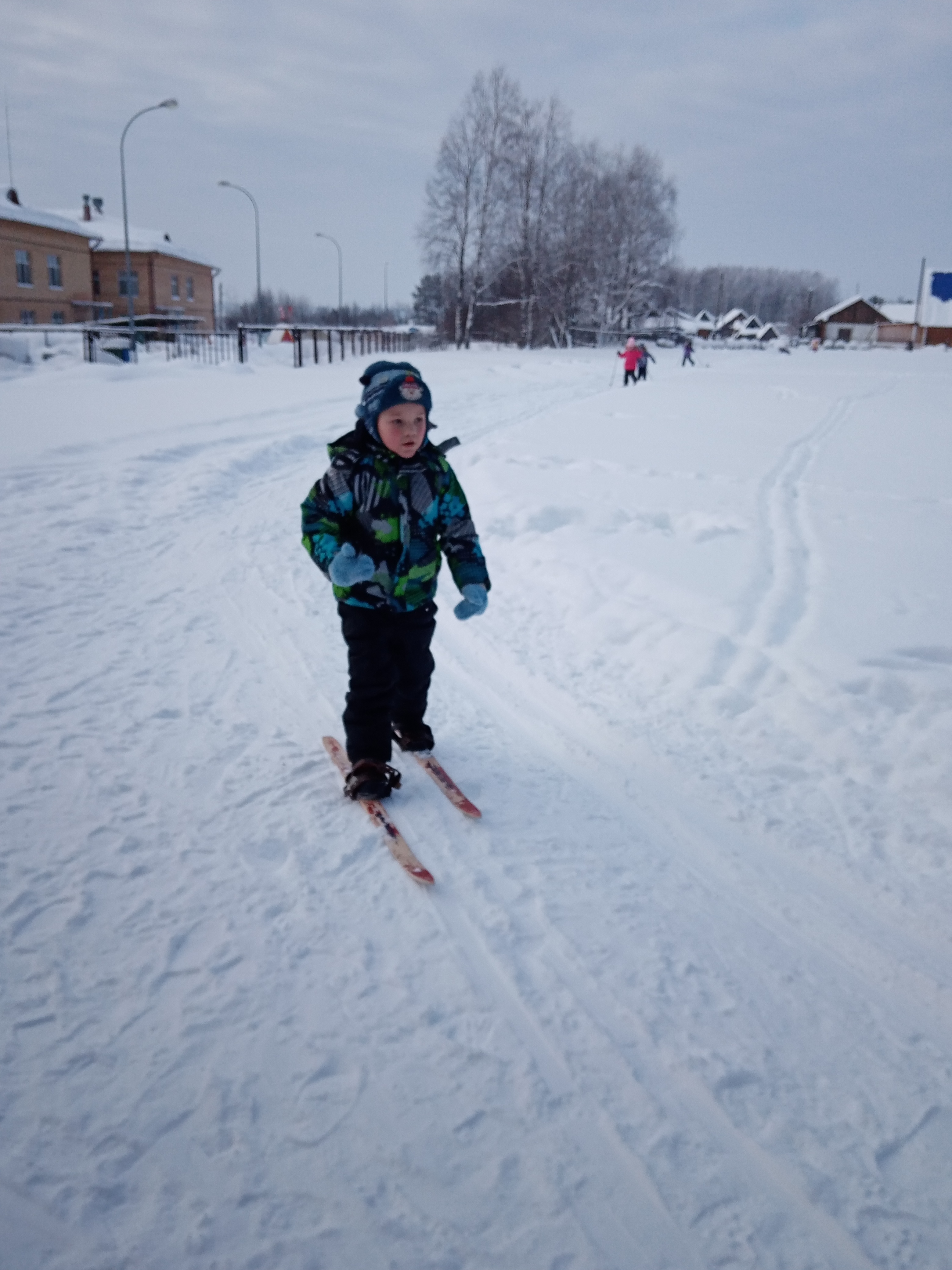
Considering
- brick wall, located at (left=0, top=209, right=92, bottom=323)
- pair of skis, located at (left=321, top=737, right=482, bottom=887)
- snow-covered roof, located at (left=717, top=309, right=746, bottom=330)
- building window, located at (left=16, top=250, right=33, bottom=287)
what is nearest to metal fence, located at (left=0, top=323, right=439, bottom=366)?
brick wall, located at (left=0, top=209, right=92, bottom=323)

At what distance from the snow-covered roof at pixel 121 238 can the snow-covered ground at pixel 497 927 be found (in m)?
43.9

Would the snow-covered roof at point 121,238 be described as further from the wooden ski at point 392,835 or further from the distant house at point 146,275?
the wooden ski at point 392,835

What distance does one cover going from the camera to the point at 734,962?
2455mm

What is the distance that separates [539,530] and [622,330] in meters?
47.7

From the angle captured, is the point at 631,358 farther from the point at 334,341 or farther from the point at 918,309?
the point at 918,309

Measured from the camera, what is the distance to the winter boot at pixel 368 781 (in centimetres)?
315

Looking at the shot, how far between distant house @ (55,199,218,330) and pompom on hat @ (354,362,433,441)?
45.5 m

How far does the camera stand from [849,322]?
89875 millimetres

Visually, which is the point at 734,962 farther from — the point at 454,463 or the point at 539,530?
the point at 454,463

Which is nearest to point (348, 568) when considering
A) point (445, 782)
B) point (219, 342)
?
point (445, 782)

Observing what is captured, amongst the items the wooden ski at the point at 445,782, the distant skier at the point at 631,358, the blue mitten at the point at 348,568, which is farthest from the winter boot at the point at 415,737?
the distant skier at the point at 631,358

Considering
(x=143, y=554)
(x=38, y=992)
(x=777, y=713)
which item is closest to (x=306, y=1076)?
(x=38, y=992)

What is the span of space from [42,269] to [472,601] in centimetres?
4318

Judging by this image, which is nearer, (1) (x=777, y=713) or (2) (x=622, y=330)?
(1) (x=777, y=713)
